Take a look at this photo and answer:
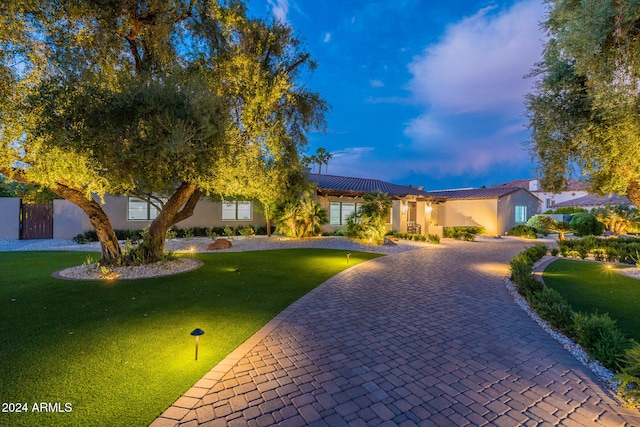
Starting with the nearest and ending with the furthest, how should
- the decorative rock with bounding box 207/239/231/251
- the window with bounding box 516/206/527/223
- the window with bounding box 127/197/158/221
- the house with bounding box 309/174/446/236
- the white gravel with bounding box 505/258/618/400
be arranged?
the white gravel with bounding box 505/258/618/400
the decorative rock with bounding box 207/239/231/251
the window with bounding box 127/197/158/221
the house with bounding box 309/174/446/236
the window with bounding box 516/206/527/223

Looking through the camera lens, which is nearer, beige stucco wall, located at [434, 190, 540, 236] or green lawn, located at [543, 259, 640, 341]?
green lawn, located at [543, 259, 640, 341]

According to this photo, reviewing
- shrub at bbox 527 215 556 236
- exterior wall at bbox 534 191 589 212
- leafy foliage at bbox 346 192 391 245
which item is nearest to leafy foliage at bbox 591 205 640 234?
shrub at bbox 527 215 556 236

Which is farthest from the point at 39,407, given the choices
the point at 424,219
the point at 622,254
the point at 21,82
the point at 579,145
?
the point at 424,219

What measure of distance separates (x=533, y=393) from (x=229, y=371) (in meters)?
3.27

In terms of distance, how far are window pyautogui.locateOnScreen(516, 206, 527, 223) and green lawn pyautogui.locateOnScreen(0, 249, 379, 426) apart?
22.9 metres

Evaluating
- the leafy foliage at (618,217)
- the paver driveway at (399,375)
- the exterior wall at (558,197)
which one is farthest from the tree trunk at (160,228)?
the exterior wall at (558,197)

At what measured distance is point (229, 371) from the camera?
3301 millimetres

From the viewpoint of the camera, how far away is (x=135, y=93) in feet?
18.6

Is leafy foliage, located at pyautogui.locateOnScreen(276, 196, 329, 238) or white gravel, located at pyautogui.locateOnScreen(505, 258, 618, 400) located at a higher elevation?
leafy foliage, located at pyautogui.locateOnScreen(276, 196, 329, 238)

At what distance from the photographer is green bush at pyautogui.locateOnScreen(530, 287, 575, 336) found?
15.1 ft

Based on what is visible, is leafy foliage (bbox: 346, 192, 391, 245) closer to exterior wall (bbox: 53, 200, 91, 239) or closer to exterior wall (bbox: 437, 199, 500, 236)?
exterior wall (bbox: 437, 199, 500, 236)

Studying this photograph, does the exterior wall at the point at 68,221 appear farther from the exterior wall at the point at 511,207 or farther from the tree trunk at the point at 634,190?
the exterior wall at the point at 511,207

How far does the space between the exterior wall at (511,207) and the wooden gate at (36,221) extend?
29889 millimetres

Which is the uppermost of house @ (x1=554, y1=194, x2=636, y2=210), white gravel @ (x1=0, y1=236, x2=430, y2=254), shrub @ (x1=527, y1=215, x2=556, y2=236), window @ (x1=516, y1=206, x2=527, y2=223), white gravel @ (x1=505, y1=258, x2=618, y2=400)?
house @ (x1=554, y1=194, x2=636, y2=210)
